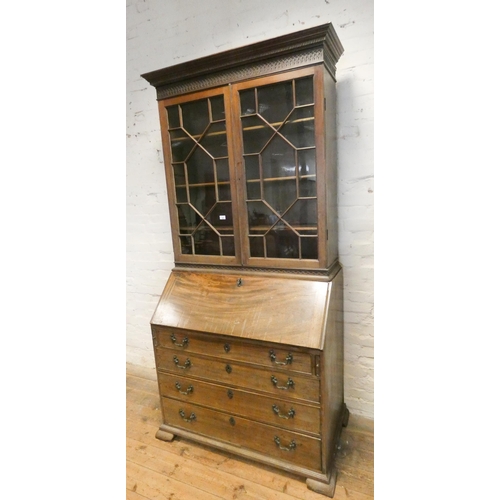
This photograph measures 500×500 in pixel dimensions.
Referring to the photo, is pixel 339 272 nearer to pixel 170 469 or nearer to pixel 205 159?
pixel 205 159

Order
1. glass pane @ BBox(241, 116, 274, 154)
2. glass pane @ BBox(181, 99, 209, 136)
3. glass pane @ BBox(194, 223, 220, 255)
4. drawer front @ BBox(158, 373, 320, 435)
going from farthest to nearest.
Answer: glass pane @ BBox(194, 223, 220, 255)
glass pane @ BBox(181, 99, 209, 136)
glass pane @ BBox(241, 116, 274, 154)
drawer front @ BBox(158, 373, 320, 435)

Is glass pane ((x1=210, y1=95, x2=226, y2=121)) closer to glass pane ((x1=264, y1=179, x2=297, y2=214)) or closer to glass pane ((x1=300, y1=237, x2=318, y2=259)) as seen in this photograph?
glass pane ((x1=264, y1=179, x2=297, y2=214))

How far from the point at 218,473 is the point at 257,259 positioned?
3.64 feet

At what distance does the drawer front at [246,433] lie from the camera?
4.65ft

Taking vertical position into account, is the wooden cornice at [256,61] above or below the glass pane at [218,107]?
above

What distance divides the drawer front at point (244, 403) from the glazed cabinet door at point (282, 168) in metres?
0.65

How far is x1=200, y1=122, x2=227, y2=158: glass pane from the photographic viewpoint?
1581 mm

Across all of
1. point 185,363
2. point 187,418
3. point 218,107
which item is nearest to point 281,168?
point 218,107

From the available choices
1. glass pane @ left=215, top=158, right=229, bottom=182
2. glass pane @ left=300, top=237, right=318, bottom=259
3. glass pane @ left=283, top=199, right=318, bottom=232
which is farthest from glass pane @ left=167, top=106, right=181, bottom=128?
glass pane @ left=300, top=237, right=318, bottom=259

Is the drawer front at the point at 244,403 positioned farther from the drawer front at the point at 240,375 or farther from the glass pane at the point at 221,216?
the glass pane at the point at 221,216

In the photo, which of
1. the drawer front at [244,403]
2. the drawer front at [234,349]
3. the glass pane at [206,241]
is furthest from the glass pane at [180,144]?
the drawer front at [244,403]

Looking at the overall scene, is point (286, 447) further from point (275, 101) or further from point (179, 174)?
point (275, 101)
